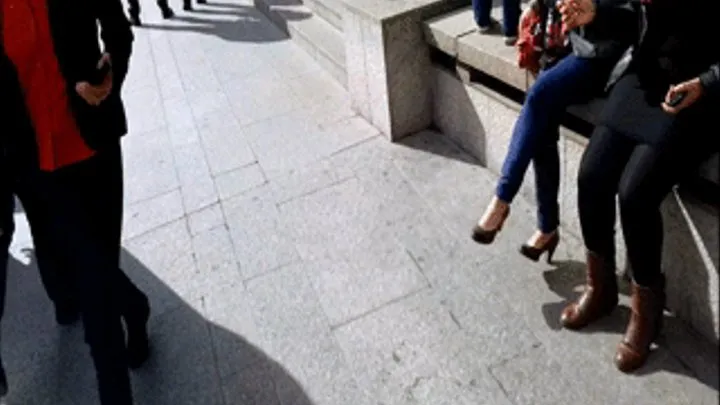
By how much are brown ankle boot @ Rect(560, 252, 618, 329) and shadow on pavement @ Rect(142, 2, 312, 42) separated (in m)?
4.93

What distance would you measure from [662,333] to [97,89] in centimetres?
248

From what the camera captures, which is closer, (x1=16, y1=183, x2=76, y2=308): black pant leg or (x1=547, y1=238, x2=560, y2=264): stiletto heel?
(x1=16, y1=183, x2=76, y2=308): black pant leg

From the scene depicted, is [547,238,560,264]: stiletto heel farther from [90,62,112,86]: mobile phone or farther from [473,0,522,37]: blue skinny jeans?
[90,62,112,86]: mobile phone

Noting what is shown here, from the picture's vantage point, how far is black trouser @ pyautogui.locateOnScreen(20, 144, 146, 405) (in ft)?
8.82

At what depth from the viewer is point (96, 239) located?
2818 mm

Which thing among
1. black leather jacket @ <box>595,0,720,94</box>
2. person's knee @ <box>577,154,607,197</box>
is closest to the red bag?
black leather jacket @ <box>595,0,720,94</box>

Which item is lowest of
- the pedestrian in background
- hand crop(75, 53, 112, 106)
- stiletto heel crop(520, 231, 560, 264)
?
stiletto heel crop(520, 231, 560, 264)

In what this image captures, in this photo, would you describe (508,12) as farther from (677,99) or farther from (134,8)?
(134,8)

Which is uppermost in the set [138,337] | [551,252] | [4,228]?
[4,228]

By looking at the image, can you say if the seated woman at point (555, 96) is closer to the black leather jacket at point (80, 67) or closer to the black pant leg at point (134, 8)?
the black leather jacket at point (80, 67)

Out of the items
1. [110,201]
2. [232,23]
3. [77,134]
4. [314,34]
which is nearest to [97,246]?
[110,201]

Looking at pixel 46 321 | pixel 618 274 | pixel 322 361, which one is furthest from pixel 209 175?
pixel 618 274

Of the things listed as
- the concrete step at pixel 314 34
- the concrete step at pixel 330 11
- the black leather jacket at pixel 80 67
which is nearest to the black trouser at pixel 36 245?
the black leather jacket at pixel 80 67

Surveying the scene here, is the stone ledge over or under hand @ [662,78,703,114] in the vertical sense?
under
